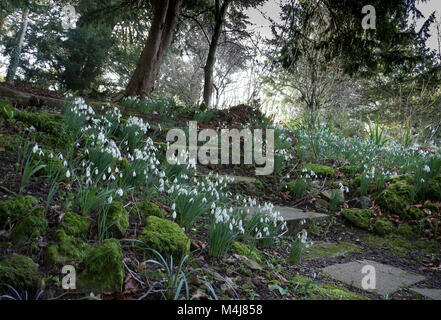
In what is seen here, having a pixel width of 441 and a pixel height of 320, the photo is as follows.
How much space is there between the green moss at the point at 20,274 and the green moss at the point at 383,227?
3907 mm

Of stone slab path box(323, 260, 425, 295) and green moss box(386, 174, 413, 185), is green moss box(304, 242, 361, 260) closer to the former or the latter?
stone slab path box(323, 260, 425, 295)

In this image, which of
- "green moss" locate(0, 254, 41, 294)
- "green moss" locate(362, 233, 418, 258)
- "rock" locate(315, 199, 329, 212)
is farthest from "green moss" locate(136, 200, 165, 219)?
"rock" locate(315, 199, 329, 212)

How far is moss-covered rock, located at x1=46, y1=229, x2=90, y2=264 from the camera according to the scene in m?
1.52

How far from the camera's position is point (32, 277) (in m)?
1.31

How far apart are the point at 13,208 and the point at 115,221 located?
0.62 m

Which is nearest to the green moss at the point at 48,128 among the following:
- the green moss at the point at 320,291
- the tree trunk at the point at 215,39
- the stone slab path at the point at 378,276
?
the green moss at the point at 320,291

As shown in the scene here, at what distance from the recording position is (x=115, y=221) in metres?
1.89

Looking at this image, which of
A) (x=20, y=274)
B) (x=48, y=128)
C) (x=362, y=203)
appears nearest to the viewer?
(x=20, y=274)

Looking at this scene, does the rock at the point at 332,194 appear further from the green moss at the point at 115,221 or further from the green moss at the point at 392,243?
the green moss at the point at 115,221

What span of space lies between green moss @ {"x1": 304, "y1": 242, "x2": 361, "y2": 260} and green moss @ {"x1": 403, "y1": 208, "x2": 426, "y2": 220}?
1108mm

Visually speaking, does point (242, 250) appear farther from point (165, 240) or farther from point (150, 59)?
point (150, 59)

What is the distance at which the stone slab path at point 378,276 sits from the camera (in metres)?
2.32

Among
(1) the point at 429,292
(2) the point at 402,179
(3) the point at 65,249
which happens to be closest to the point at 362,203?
(2) the point at 402,179
